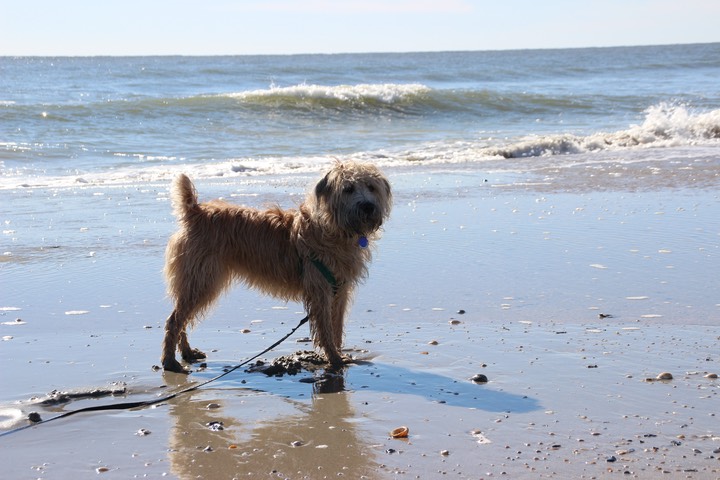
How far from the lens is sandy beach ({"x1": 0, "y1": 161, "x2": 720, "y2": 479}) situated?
3.81m

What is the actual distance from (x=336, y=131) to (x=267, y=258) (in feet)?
56.5

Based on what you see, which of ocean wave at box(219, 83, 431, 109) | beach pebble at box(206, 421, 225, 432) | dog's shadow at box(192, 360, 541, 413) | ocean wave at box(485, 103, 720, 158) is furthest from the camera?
ocean wave at box(219, 83, 431, 109)

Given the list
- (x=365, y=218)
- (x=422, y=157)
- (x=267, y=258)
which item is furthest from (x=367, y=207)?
(x=422, y=157)

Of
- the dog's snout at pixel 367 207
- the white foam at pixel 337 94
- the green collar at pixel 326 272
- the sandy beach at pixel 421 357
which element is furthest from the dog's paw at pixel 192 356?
the white foam at pixel 337 94

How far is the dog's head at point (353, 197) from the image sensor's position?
5.06m

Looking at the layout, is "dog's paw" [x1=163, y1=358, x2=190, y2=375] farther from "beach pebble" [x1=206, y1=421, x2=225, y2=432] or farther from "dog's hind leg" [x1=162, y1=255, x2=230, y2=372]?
"beach pebble" [x1=206, y1=421, x2=225, y2=432]

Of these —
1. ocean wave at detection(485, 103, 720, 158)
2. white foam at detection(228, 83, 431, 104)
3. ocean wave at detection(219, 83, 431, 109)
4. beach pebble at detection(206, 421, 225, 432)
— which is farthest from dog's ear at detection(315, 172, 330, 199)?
white foam at detection(228, 83, 431, 104)

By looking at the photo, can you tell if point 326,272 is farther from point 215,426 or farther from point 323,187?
point 215,426

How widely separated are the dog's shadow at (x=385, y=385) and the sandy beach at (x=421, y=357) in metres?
0.02

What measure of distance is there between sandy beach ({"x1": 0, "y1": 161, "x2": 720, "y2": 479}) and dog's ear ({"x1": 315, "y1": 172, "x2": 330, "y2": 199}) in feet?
3.45

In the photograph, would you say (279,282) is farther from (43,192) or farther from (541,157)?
(541,157)

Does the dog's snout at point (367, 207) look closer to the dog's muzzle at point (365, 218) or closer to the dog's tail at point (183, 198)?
the dog's muzzle at point (365, 218)

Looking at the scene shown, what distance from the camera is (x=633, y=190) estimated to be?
10.9 m

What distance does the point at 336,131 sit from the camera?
22375 mm
